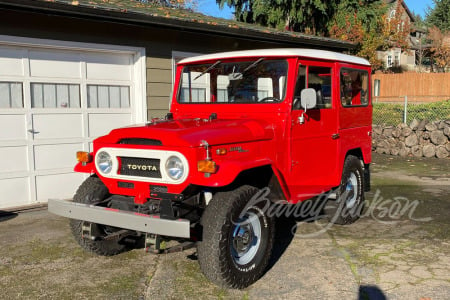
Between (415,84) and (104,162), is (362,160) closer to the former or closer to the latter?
(104,162)

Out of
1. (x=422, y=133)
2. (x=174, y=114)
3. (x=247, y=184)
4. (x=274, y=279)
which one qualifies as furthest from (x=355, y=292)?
(x=422, y=133)

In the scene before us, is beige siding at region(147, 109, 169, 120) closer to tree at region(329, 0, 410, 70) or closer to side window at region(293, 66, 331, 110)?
side window at region(293, 66, 331, 110)

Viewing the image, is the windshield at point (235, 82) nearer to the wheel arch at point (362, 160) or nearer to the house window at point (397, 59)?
the wheel arch at point (362, 160)

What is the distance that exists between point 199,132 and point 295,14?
16.6 metres

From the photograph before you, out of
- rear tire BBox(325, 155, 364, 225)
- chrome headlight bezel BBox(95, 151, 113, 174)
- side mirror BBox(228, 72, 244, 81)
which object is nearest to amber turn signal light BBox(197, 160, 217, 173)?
chrome headlight bezel BBox(95, 151, 113, 174)

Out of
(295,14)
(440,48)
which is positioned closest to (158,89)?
(295,14)

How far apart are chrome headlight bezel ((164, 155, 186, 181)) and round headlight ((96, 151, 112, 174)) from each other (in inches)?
28.3

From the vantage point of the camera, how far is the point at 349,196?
600 centimetres

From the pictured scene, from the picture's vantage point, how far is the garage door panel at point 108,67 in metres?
7.34

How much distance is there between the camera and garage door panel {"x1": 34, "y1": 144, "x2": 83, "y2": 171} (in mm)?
6887

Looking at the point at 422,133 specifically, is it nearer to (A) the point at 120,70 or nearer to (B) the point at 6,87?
(A) the point at 120,70

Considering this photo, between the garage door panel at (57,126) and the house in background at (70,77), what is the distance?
0.02 metres

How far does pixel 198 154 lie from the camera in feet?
12.1

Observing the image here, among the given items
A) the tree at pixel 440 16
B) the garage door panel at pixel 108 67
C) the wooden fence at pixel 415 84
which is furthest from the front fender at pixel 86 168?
the tree at pixel 440 16
